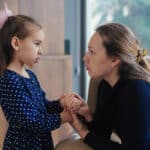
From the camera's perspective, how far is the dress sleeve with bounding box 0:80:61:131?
1.43m

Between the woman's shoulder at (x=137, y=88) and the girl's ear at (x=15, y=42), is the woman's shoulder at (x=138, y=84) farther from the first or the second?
the girl's ear at (x=15, y=42)

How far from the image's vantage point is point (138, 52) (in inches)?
55.2

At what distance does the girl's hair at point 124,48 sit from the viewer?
4.46 feet

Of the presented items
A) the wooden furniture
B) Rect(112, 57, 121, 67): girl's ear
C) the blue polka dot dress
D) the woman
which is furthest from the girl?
the wooden furniture

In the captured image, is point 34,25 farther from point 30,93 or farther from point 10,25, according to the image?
point 30,93

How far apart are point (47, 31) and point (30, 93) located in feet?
2.51

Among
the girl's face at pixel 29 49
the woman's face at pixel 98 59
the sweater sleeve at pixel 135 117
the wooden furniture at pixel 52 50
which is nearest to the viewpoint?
the sweater sleeve at pixel 135 117

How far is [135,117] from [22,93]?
476 mm

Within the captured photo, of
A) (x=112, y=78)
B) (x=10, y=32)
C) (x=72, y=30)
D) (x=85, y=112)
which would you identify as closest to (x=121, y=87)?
(x=112, y=78)

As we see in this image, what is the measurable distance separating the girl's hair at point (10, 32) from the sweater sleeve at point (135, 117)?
0.50 metres

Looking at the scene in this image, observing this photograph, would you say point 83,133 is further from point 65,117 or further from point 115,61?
point 115,61

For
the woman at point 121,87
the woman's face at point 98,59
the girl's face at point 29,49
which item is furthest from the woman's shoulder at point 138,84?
the girl's face at point 29,49

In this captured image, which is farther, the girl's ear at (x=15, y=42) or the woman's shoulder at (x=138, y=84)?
the girl's ear at (x=15, y=42)

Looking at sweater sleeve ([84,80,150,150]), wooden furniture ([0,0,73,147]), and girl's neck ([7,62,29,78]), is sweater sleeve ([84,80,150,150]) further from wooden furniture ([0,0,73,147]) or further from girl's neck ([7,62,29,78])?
wooden furniture ([0,0,73,147])
